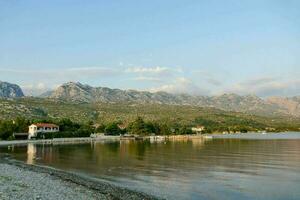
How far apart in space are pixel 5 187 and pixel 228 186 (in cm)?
2440

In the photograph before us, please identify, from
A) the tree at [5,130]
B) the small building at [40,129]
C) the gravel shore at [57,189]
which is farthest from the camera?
the small building at [40,129]

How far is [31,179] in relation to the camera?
46.9m

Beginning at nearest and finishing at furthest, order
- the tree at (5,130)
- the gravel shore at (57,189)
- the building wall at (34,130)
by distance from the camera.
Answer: the gravel shore at (57,189) → the tree at (5,130) → the building wall at (34,130)

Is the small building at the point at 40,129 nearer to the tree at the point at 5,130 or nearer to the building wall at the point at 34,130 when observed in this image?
the building wall at the point at 34,130

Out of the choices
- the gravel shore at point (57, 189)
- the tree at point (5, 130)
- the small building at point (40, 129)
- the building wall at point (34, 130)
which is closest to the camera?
the gravel shore at point (57, 189)

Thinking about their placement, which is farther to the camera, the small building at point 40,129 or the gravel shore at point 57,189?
the small building at point 40,129

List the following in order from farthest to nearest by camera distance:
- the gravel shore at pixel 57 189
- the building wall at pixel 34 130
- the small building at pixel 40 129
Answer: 1. the small building at pixel 40 129
2. the building wall at pixel 34 130
3. the gravel shore at pixel 57 189

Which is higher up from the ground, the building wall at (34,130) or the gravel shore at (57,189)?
the building wall at (34,130)

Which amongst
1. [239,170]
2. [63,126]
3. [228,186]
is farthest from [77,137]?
[228,186]

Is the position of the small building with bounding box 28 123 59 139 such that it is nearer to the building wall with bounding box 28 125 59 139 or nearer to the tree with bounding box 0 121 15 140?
the building wall with bounding box 28 125 59 139

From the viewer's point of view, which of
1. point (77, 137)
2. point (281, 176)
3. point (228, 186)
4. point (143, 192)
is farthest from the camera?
point (77, 137)

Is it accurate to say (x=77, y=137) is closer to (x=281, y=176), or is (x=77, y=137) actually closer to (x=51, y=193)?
(x=281, y=176)

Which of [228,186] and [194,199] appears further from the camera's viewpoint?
[228,186]

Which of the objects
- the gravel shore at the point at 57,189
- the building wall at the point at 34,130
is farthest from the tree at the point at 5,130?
the gravel shore at the point at 57,189
